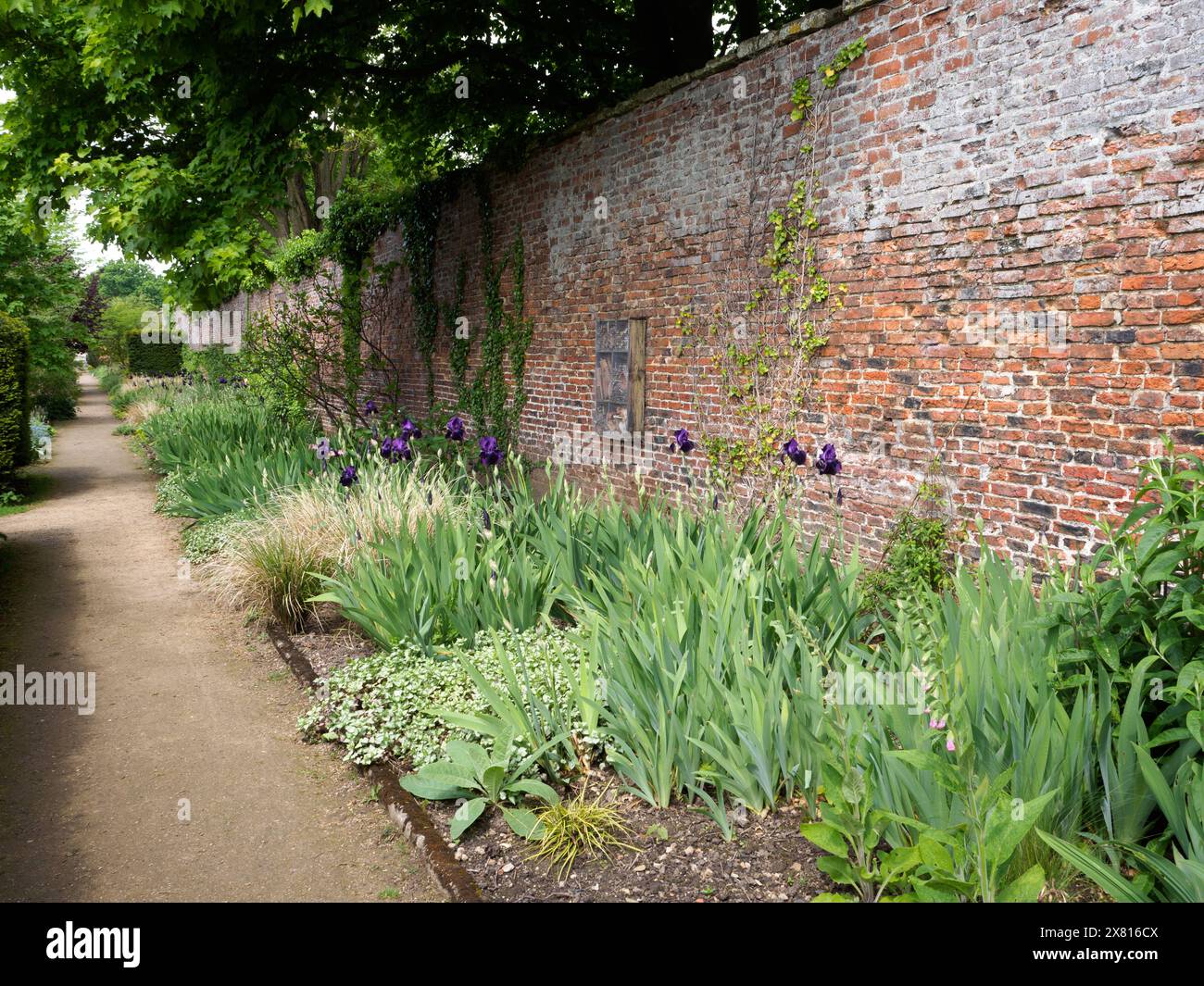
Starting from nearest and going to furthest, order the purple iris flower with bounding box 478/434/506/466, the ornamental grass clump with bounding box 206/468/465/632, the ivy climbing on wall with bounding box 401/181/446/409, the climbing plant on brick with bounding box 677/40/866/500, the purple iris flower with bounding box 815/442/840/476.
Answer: the purple iris flower with bounding box 815/442/840/476 → the purple iris flower with bounding box 478/434/506/466 → the climbing plant on brick with bounding box 677/40/866/500 → the ornamental grass clump with bounding box 206/468/465/632 → the ivy climbing on wall with bounding box 401/181/446/409

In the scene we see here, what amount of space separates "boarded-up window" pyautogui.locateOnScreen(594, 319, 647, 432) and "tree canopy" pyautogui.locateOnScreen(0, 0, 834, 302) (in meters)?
2.58

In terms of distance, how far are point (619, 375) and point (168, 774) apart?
16.2 ft

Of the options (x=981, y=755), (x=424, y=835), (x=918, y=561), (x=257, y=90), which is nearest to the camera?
(x=981, y=755)

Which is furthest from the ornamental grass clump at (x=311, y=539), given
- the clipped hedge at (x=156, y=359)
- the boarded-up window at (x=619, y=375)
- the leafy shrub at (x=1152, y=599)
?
the clipped hedge at (x=156, y=359)

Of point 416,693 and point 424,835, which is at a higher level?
point 416,693

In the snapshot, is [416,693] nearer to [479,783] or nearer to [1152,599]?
[479,783]

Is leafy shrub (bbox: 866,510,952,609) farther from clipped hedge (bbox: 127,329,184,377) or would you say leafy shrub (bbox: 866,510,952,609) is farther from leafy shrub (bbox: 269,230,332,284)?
clipped hedge (bbox: 127,329,184,377)

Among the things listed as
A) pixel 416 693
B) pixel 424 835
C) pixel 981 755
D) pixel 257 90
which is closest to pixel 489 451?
pixel 416 693

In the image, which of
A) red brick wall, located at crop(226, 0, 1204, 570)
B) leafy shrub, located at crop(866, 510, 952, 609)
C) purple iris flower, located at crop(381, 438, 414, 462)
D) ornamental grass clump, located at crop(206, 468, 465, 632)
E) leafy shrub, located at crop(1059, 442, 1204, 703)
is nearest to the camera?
leafy shrub, located at crop(1059, 442, 1204, 703)

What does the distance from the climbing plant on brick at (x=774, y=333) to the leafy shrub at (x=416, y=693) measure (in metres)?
2.00

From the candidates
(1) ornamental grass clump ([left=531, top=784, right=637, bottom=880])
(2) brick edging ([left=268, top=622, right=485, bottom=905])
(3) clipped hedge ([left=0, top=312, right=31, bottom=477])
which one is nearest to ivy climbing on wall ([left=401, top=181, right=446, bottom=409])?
(3) clipped hedge ([left=0, top=312, right=31, bottom=477])

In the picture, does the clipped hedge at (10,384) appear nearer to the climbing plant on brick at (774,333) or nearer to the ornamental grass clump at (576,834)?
the climbing plant on brick at (774,333)

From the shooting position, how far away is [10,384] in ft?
37.8

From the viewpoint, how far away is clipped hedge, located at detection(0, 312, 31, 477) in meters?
11.3
